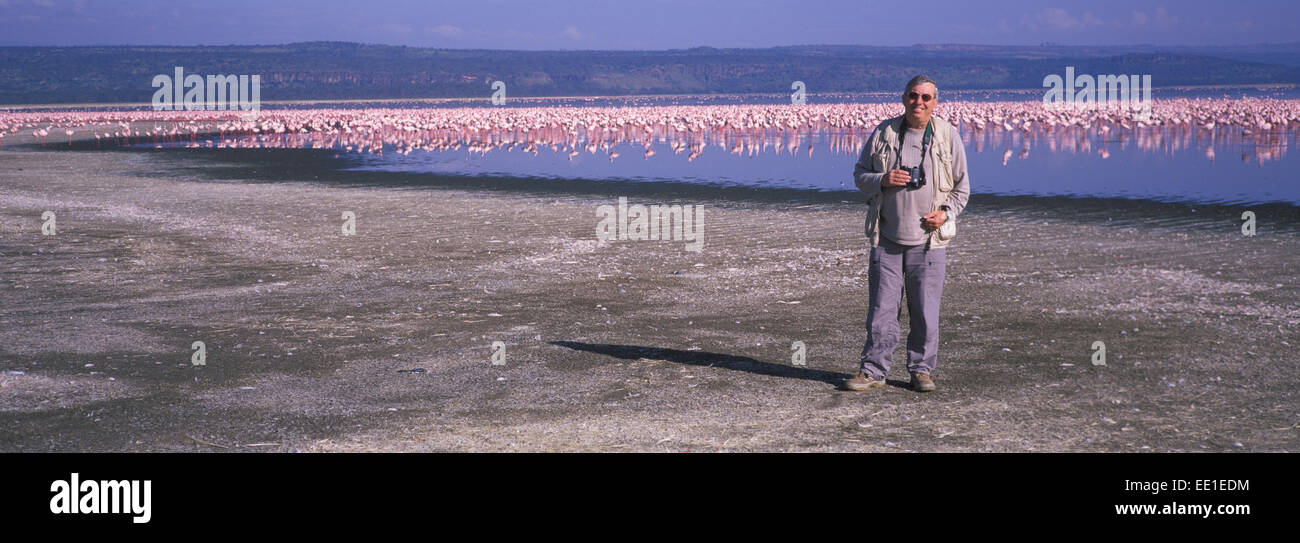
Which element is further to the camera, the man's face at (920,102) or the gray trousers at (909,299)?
the gray trousers at (909,299)

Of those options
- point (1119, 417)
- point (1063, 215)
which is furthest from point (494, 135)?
point (1119, 417)

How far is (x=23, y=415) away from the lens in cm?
661

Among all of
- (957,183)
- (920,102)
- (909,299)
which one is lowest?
(909,299)

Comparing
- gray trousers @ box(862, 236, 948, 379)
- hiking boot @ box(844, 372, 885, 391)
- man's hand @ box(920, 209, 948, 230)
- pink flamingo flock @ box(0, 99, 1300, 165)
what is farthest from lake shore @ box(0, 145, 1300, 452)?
pink flamingo flock @ box(0, 99, 1300, 165)

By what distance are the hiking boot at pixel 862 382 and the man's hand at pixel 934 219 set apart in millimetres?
966

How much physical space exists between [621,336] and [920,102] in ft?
10.4

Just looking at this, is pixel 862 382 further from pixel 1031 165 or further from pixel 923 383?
pixel 1031 165

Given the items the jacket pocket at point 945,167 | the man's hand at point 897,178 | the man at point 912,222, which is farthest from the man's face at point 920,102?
the man's hand at point 897,178

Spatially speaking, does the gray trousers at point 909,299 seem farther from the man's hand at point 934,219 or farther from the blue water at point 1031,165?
the blue water at point 1031,165

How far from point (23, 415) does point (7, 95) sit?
17194cm

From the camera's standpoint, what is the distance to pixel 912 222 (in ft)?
22.2

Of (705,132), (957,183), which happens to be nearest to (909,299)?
(957,183)

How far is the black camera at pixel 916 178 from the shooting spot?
21.9ft
